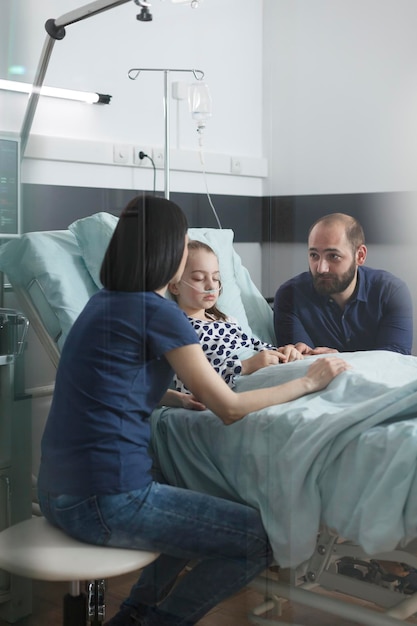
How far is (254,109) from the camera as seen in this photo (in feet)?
4.65

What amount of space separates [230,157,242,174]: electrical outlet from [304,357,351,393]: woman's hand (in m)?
0.35

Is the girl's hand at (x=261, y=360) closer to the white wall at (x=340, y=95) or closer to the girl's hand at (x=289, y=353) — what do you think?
the girl's hand at (x=289, y=353)

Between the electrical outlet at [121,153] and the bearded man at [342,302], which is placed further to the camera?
the electrical outlet at [121,153]

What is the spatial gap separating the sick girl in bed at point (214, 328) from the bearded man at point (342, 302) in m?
0.04

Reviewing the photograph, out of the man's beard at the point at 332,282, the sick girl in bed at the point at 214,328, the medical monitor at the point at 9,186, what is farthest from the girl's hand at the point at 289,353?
the medical monitor at the point at 9,186

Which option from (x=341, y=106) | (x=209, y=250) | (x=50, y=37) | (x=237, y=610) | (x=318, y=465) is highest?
(x=50, y=37)

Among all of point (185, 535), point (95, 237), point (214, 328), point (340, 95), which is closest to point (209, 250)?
point (214, 328)

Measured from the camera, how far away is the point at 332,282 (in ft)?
4.39

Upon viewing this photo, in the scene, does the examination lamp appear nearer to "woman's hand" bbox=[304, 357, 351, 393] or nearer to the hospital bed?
the hospital bed

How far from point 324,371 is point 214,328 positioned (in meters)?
0.20

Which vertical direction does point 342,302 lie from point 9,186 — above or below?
below

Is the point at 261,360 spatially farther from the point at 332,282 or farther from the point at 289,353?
the point at 332,282

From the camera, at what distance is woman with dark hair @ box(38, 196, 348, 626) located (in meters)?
1.39

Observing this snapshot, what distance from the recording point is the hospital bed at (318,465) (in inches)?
50.4
